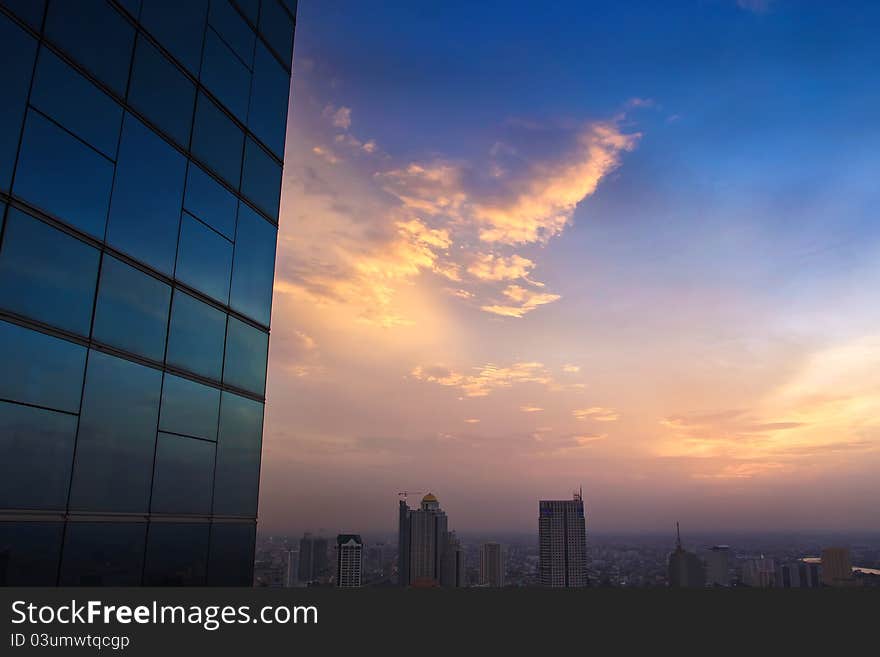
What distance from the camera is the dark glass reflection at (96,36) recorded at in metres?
8.31

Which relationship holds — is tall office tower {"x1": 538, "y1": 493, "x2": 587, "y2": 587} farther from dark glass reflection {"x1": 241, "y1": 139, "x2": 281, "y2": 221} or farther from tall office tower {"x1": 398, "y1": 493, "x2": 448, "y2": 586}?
dark glass reflection {"x1": 241, "y1": 139, "x2": 281, "y2": 221}

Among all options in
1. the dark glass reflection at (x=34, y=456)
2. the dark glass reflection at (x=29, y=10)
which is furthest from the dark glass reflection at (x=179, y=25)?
the dark glass reflection at (x=34, y=456)

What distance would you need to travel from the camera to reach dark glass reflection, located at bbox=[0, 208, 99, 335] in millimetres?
7316

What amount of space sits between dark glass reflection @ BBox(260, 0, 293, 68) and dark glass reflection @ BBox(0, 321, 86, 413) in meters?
8.72

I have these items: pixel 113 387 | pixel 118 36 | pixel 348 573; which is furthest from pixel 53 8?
pixel 348 573

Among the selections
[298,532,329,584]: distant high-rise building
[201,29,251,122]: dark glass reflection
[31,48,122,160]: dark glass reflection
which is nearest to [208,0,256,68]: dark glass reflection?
[201,29,251,122]: dark glass reflection

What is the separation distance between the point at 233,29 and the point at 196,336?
624 cm

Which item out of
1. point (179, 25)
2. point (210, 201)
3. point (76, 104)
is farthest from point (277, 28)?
point (76, 104)

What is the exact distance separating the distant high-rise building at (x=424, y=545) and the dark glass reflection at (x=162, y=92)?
135 meters

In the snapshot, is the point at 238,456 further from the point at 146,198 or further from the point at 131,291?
the point at 146,198

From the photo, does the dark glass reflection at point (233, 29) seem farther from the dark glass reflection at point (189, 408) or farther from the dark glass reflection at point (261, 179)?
the dark glass reflection at point (189, 408)

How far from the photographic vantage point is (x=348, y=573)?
369ft

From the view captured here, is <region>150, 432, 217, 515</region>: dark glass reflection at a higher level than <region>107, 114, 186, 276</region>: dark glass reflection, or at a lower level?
lower

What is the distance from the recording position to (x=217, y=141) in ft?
38.5
